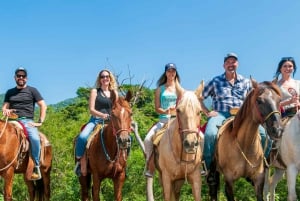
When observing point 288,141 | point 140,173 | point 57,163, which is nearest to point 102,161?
point 288,141

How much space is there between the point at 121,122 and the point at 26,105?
2.98 m

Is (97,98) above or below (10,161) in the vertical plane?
above

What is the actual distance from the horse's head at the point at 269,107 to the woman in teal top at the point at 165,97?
2217mm

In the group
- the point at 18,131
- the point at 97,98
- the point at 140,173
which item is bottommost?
the point at 140,173

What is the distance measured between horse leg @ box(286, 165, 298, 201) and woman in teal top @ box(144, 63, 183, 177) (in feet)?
8.00

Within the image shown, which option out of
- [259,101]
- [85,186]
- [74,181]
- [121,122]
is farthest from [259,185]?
[74,181]

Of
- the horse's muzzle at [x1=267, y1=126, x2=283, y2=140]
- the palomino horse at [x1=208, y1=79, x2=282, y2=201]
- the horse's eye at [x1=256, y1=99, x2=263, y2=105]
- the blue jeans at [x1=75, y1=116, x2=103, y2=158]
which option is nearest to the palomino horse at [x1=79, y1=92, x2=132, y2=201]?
the blue jeans at [x1=75, y1=116, x2=103, y2=158]

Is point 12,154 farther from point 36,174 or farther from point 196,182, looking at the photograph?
point 196,182

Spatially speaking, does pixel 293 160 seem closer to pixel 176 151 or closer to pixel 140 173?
pixel 176 151

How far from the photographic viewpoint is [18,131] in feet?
30.0

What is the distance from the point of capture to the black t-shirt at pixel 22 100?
966 cm

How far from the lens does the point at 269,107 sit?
652 centimetres

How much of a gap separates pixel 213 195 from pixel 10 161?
4.04 meters

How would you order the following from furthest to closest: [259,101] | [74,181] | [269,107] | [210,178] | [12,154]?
[74,181]
[12,154]
[210,178]
[259,101]
[269,107]
